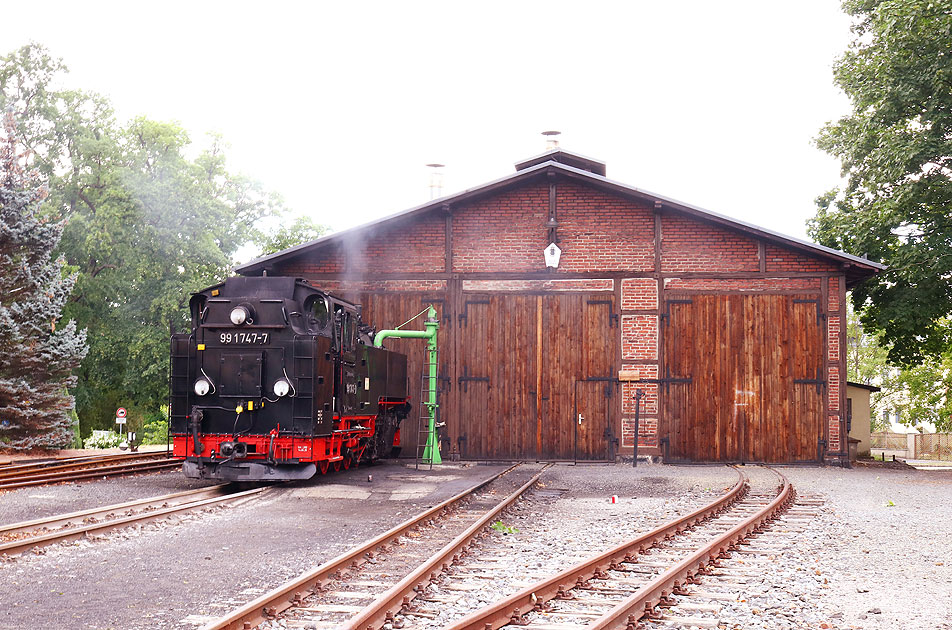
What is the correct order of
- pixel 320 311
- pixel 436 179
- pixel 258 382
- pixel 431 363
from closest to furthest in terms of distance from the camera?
pixel 258 382 < pixel 320 311 < pixel 431 363 < pixel 436 179

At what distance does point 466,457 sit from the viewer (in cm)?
1969

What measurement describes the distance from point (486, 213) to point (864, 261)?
785 centimetres

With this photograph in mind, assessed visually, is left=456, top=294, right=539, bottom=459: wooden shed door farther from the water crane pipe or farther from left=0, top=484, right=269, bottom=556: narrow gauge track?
left=0, top=484, right=269, bottom=556: narrow gauge track

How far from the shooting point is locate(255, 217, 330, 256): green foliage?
137 ft

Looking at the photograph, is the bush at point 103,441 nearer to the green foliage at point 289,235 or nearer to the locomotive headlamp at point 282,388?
the green foliage at point 289,235

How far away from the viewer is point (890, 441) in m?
42.7

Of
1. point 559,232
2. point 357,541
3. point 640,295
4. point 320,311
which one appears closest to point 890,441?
point 640,295

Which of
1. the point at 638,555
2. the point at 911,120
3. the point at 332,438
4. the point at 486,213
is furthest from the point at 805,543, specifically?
the point at 911,120

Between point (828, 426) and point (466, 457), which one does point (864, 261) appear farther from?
point (466, 457)

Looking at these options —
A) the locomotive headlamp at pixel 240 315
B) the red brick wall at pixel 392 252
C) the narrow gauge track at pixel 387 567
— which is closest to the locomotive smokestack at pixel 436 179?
the red brick wall at pixel 392 252

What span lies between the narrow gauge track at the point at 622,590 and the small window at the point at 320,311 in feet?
22.6

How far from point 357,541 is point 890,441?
39.7 m

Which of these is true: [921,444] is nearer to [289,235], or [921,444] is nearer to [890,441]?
[890,441]

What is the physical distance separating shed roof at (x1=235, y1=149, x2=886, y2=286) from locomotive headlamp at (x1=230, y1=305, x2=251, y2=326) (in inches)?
223
